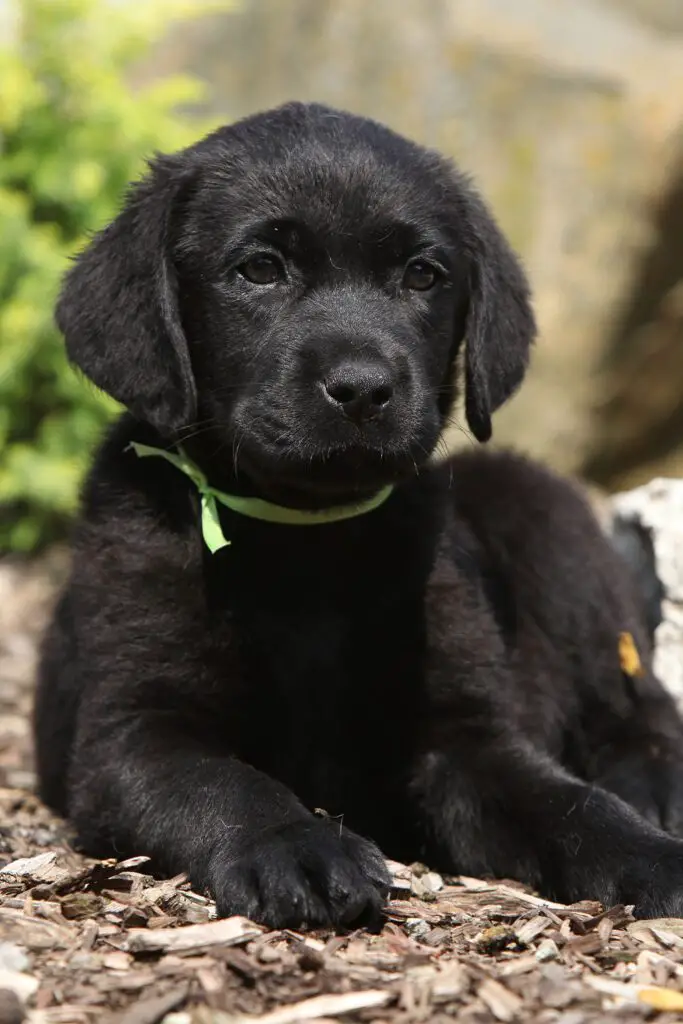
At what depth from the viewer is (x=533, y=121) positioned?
8.18 metres

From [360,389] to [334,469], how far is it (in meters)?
0.24

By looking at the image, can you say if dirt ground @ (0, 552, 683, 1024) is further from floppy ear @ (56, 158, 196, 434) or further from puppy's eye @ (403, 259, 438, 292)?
puppy's eye @ (403, 259, 438, 292)

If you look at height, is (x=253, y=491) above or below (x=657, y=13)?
below

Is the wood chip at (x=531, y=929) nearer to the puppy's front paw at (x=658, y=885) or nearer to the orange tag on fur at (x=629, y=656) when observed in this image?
the puppy's front paw at (x=658, y=885)

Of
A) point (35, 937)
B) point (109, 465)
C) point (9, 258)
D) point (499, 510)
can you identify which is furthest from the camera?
point (9, 258)

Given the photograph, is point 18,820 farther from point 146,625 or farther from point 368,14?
point 368,14

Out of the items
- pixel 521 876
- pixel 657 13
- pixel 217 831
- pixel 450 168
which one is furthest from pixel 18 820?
pixel 657 13

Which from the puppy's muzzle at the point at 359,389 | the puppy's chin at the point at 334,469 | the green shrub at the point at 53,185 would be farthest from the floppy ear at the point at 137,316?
the green shrub at the point at 53,185

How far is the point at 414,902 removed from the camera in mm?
3352

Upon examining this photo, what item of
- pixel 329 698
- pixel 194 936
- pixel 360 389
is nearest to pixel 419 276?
pixel 360 389

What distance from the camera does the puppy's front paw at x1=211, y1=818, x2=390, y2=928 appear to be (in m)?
2.93

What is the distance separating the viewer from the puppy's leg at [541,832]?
341 cm

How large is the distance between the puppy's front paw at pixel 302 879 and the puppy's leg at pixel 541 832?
2.02 feet

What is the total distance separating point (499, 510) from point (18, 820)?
6.26ft
